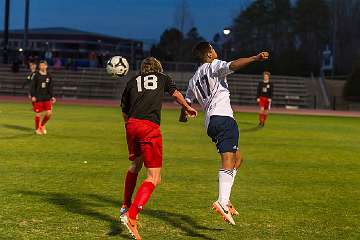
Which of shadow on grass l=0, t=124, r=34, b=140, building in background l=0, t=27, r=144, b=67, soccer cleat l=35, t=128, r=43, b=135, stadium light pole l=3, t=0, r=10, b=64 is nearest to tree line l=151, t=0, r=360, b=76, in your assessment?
building in background l=0, t=27, r=144, b=67

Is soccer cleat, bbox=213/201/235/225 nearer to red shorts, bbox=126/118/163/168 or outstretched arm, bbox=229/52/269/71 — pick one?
red shorts, bbox=126/118/163/168

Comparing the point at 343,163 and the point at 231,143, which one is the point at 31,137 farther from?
the point at 231,143

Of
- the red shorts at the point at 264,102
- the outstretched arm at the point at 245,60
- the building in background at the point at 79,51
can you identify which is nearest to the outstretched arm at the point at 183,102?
the outstretched arm at the point at 245,60

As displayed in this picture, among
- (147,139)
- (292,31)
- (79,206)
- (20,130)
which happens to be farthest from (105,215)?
(292,31)

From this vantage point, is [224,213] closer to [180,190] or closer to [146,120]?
[146,120]

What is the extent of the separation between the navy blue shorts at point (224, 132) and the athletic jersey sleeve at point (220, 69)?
57 cm

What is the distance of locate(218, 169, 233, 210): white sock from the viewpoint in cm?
767

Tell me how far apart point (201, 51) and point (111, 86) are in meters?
43.9

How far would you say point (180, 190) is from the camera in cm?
1013

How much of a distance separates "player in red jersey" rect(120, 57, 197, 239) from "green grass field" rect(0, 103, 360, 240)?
557 mm

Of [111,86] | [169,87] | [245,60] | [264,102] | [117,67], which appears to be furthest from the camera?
[111,86]

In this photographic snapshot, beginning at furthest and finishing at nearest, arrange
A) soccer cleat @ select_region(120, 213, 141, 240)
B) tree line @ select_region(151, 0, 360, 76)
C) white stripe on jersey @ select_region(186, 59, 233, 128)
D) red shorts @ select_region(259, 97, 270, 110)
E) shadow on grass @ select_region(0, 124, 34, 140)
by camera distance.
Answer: tree line @ select_region(151, 0, 360, 76), red shorts @ select_region(259, 97, 270, 110), shadow on grass @ select_region(0, 124, 34, 140), white stripe on jersey @ select_region(186, 59, 233, 128), soccer cleat @ select_region(120, 213, 141, 240)

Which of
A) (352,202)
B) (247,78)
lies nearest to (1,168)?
(352,202)

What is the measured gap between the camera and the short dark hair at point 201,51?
781cm
